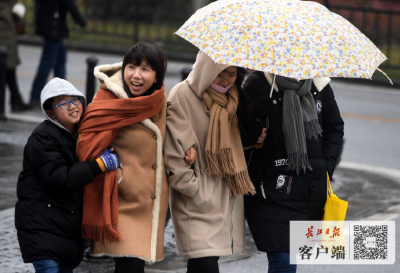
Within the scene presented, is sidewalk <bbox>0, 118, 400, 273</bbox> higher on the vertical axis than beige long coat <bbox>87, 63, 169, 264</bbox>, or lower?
lower

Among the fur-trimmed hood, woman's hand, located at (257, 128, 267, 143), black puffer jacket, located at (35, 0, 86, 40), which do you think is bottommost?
woman's hand, located at (257, 128, 267, 143)

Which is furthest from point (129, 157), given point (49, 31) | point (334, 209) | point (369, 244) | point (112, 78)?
point (49, 31)

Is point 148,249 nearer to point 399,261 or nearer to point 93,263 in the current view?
point 93,263

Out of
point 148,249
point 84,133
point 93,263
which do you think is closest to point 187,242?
point 148,249

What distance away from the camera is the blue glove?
3459 mm

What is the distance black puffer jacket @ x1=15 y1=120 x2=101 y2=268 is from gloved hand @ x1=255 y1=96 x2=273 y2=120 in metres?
0.96

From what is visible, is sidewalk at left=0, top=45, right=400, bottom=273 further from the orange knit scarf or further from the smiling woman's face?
the smiling woman's face

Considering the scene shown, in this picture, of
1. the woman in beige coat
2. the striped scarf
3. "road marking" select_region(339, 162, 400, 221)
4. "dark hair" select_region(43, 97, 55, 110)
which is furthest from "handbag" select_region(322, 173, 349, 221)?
"road marking" select_region(339, 162, 400, 221)

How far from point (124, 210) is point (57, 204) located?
1.18 ft

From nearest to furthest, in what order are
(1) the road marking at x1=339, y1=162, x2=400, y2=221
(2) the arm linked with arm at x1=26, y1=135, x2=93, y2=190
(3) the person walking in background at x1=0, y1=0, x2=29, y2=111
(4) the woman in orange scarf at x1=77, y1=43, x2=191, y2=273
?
(2) the arm linked with arm at x1=26, y1=135, x2=93, y2=190 → (4) the woman in orange scarf at x1=77, y1=43, x2=191, y2=273 → (1) the road marking at x1=339, y1=162, x2=400, y2=221 → (3) the person walking in background at x1=0, y1=0, x2=29, y2=111

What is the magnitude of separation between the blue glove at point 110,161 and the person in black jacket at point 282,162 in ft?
2.56

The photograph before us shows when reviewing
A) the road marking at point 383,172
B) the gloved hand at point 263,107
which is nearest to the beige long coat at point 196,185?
the gloved hand at point 263,107

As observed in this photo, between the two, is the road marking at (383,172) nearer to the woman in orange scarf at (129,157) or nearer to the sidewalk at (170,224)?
the sidewalk at (170,224)

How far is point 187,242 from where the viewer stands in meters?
3.72
